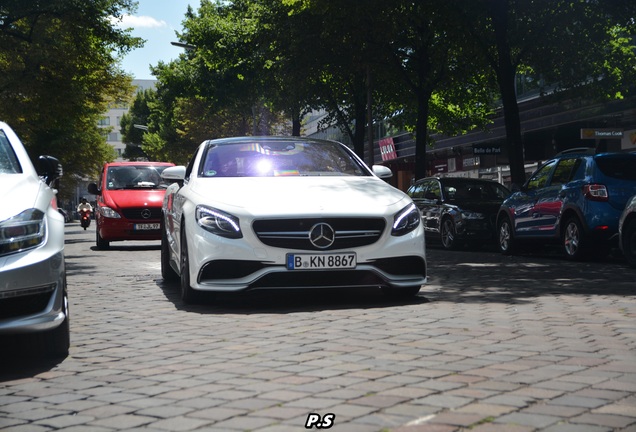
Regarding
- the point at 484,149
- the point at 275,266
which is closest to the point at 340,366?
the point at 275,266

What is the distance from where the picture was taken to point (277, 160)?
31.6 ft

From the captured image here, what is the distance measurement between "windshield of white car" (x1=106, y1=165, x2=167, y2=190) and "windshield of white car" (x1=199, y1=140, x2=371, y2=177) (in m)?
11.9

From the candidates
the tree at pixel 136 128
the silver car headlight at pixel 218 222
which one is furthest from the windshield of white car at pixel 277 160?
the tree at pixel 136 128

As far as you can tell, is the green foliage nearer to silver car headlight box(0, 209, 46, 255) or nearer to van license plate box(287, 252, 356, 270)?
van license plate box(287, 252, 356, 270)

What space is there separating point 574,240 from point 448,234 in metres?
5.62

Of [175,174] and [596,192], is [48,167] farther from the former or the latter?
[596,192]

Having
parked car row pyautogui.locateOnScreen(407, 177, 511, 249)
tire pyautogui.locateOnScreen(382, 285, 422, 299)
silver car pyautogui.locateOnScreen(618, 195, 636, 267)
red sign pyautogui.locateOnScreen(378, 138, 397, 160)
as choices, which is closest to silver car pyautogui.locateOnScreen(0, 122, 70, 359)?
tire pyautogui.locateOnScreen(382, 285, 422, 299)

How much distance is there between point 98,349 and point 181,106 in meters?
55.0

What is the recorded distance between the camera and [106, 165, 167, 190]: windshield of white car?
21.6 m

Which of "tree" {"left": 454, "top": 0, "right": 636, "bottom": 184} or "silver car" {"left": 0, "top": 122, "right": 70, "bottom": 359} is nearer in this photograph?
"silver car" {"left": 0, "top": 122, "right": 70, "bottom": 359}

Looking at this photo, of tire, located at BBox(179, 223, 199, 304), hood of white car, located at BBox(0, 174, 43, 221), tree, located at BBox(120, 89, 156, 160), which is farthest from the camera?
tree, located at BBox(120, 89, 156, 160)

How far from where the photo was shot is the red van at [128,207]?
67.1 ft

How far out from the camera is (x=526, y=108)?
126ft

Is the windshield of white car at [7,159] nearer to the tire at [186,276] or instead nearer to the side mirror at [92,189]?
the tire at [186,276]
